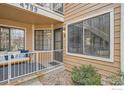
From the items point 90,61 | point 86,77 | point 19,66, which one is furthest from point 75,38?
point 19,66

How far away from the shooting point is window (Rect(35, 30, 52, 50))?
24.7 ft

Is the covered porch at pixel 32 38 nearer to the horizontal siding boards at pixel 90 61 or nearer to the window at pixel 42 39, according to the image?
the window at pixel 42 39

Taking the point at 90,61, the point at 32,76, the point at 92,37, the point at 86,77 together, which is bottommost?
the point at 32,76

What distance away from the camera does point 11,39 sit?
6.46 metres

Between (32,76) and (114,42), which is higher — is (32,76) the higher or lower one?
the lower one

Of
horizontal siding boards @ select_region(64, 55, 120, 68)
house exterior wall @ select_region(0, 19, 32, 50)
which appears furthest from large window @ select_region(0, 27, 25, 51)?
horizontal siding boards @ select_region(64, 55, 120, 68)

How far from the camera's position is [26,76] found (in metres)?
3.66

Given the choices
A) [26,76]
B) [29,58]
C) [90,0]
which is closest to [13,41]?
[29,58]

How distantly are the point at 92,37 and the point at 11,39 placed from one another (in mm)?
4119

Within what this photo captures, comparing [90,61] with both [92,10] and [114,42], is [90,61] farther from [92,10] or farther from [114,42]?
[92,10]

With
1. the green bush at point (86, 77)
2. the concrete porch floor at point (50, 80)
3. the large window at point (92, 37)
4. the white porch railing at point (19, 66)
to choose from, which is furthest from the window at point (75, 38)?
the green bush at point (86, 77)

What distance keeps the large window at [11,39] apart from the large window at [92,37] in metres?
Answer: 2.95

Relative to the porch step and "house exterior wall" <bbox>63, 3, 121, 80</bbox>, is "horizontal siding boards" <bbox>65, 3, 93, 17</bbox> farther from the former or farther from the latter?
the porch step

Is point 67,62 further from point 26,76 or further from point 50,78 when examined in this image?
point 26,76
